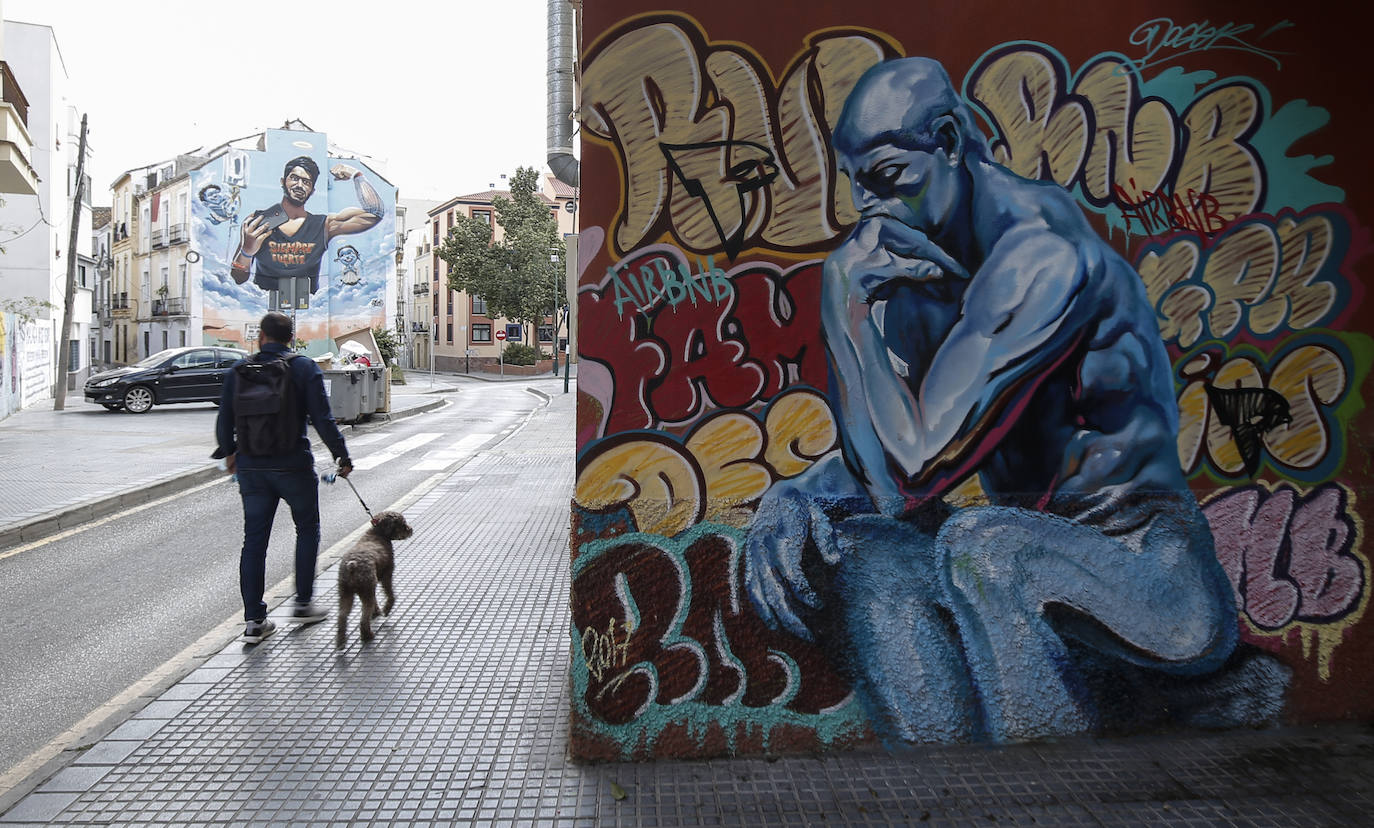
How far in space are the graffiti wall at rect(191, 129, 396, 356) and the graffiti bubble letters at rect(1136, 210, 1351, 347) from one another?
1964 inches

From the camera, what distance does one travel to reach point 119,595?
21.5ft

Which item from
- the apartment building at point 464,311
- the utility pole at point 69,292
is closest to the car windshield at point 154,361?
the utility pole at point 69,292

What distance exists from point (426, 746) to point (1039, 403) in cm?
287

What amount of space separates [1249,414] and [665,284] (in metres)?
2.52

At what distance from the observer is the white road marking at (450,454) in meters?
13.9

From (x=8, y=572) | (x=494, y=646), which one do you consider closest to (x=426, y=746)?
(x=494, y=646)

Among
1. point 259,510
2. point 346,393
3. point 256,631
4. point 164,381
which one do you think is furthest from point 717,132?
point 164,381

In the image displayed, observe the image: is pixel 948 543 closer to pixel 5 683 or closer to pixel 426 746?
pixel 426 746

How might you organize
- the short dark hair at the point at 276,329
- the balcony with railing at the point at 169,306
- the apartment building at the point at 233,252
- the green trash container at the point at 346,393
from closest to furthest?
the short dark hair at the point at 276,329, the green trash container at the point at 346,393, the apartment building at the point at 233,252, the balcony with railing at the point at 169,306

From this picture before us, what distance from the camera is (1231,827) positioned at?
325 cm

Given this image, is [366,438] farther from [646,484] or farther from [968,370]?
[968,370]

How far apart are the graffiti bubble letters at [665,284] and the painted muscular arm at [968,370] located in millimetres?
506

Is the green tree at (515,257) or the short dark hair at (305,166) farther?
the green tree at (515,257)

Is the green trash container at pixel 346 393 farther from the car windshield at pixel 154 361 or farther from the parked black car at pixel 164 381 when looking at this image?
the car windshield at pixel 154 361
